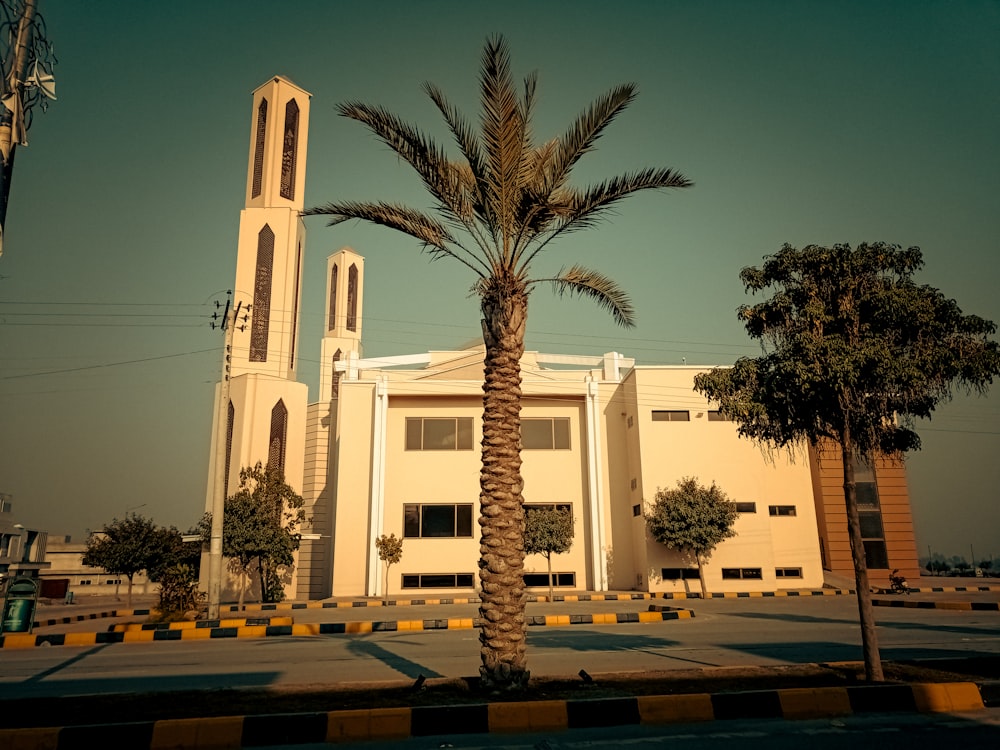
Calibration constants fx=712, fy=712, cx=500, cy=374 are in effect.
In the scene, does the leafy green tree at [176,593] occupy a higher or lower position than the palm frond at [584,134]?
lower

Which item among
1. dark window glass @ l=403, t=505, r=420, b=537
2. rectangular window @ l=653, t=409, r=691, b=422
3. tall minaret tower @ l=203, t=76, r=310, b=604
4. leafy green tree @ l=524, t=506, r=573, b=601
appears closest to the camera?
leafy green tree @ l=524, t=506, r=573, b=601

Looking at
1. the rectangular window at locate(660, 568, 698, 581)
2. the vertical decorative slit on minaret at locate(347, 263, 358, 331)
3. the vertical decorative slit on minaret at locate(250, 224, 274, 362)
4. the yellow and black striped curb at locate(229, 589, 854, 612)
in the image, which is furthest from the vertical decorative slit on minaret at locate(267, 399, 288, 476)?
the vertical decorative slit on minaret at locate(347, 263, 358, 331)

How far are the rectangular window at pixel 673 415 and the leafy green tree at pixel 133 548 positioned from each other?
21.9 m

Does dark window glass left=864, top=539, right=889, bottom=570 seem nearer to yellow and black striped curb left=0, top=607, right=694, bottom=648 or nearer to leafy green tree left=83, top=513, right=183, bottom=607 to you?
yellow and black striped curb left=0, top=607, right=694, bottom=648

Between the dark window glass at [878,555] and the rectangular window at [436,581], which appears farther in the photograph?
the dark window glass at [878,555]

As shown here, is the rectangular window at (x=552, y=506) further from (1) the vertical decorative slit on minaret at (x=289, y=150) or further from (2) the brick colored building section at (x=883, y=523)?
(1) the vertical decorative slit on minaret at (x=289, y=150)

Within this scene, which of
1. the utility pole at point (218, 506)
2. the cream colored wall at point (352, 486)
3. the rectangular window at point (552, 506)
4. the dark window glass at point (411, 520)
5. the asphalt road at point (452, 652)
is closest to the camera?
the asphalt road at point (452, 652)

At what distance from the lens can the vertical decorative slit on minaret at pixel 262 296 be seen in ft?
127

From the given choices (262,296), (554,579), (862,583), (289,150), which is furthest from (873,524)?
(289,150)

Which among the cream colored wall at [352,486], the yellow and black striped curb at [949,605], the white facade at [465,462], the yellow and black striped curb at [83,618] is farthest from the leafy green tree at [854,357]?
the cream colored wall at [352,486]

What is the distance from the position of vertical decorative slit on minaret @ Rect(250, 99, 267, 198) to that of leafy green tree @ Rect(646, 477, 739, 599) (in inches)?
1116

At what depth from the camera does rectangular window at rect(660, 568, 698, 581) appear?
3198cm

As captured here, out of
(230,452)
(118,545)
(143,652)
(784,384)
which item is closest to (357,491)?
(230,452)

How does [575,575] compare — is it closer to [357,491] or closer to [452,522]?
[452,522]
